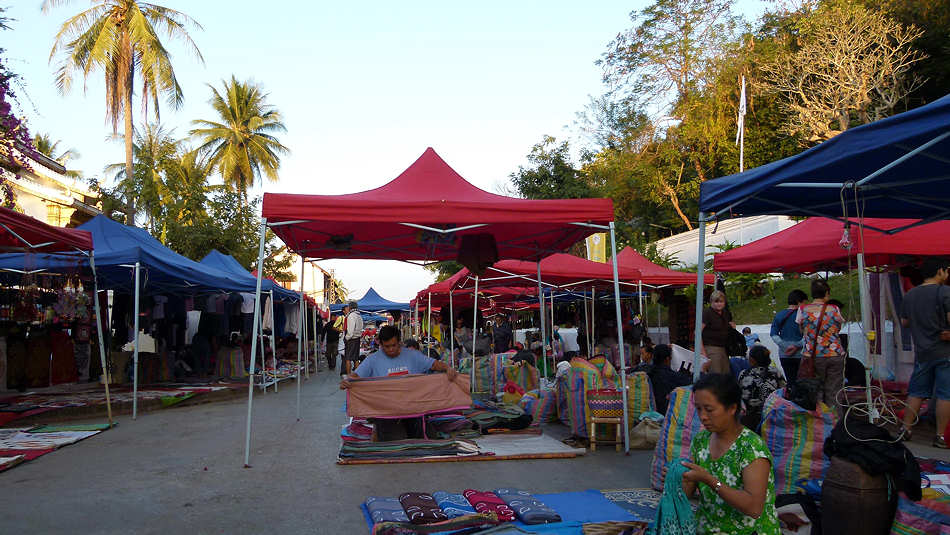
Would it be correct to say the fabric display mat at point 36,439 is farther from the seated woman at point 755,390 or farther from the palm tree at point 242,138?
A: the palm tree at point 242,138

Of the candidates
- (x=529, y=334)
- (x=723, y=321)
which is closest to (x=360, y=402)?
(x=723, y=321)

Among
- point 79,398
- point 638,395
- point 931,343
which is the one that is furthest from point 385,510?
point 79,398

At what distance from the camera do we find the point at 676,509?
10.8ft

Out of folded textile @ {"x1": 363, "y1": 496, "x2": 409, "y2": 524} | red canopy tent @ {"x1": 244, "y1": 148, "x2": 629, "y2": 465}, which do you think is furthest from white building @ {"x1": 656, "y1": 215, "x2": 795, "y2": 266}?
folded textile @ {"x1": 363, "y1": 496, "x2": 409, "y2": 524}

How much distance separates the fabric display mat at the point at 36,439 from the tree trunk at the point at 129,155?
45.4ft

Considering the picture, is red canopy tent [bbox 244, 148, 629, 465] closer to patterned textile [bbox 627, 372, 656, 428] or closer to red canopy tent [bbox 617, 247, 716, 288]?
patterned textile [bbox 627, 372, 656, 428]

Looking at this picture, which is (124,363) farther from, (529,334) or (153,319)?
(529,334)

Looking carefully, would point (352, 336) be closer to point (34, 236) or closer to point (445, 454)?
point (34, 236)

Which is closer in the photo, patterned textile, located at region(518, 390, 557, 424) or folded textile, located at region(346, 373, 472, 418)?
folded textile, located at region(346, 373, 472, 418)

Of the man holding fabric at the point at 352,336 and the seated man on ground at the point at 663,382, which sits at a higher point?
the man holding fabric at the point at 352,336

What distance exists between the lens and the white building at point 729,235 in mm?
24141

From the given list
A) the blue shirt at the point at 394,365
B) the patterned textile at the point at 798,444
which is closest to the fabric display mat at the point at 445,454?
the blue shirt at the point at 394,365

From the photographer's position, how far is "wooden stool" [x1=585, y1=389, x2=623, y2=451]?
23.7 feet

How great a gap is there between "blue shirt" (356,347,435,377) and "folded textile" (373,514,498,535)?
3.11 meters
